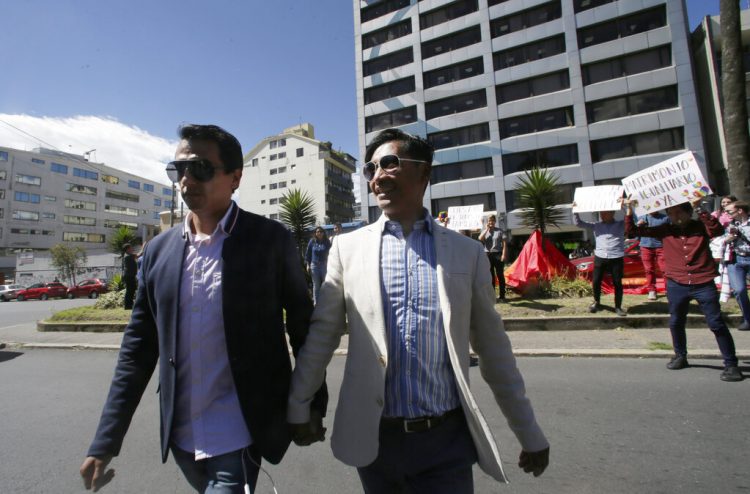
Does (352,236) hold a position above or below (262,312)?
above

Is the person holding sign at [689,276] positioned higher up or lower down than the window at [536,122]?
lower down

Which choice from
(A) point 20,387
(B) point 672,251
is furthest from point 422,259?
(A) point 20,387

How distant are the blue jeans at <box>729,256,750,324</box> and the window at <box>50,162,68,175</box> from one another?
Answer: 273 feet

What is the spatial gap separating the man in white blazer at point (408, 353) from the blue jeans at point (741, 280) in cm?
597

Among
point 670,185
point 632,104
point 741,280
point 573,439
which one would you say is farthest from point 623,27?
point 573,439

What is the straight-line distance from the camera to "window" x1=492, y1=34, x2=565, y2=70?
1219 inches

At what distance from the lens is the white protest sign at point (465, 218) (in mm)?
8719

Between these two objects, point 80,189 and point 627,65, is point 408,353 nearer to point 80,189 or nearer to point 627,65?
point 627,65

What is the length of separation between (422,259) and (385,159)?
0.48 metres

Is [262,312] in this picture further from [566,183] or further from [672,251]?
[566,183]

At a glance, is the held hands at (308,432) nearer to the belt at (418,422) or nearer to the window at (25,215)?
the belt at (418,422)

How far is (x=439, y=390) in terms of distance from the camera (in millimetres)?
1483

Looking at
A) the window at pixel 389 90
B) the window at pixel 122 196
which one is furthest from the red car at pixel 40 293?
the window at pixel 122 196

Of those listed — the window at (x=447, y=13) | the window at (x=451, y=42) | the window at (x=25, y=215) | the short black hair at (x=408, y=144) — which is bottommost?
the short black hair at (x=408, y=144)
